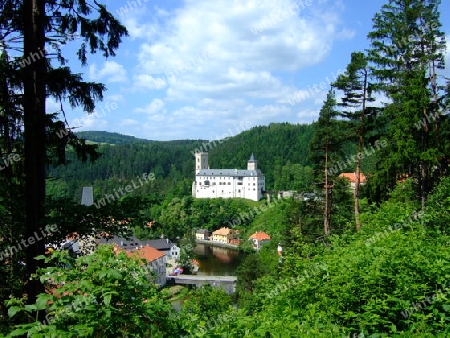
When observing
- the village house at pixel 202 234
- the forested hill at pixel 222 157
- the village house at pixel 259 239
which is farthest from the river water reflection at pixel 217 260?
the forested hill at pixel 222 157

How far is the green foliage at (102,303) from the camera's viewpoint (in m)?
2.91

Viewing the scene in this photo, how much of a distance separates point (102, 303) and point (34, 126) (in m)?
3.63

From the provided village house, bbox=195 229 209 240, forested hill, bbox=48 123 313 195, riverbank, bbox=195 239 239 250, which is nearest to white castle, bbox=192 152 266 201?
forested hill, bbox=48 123 313 195

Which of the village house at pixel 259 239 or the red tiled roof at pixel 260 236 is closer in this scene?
the village house at pixel 259 239

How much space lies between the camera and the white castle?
105250 mm

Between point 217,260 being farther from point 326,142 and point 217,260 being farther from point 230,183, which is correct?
point 326,142

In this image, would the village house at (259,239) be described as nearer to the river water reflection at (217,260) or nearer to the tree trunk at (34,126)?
the river water reflection at (217,260)

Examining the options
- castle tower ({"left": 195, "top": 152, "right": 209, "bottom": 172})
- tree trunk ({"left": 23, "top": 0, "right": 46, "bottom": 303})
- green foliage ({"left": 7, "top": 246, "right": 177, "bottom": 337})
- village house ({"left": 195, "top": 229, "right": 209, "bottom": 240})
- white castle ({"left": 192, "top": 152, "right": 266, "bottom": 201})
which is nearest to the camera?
green foliage ({"left": 7, "top": 246, "right": 177, "bottom": 337})

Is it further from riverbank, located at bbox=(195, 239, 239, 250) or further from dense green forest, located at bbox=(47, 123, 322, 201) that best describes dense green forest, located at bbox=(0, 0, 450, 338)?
dense green forest, located at bbox=(47, 123, 322, 201)

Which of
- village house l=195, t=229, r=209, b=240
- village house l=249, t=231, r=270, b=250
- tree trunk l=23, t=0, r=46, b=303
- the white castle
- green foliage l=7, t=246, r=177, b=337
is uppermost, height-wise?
tree trunk l=23, t=0, r=46, b=303

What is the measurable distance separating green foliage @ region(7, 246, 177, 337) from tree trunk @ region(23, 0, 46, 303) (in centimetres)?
246

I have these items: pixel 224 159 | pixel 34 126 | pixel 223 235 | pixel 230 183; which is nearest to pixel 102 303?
pixel 34 126

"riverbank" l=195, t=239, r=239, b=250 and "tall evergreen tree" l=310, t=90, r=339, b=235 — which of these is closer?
"tall evergreen tree" l=310, t=90, r=339, b=235

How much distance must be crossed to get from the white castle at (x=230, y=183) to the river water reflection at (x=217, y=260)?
101 feet
